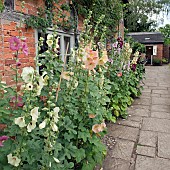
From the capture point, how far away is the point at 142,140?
9.93ft

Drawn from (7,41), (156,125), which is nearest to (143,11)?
(156,125)

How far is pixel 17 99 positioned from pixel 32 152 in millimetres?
496

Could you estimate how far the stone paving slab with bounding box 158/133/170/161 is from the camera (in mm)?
2637

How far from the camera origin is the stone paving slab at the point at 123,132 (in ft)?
10.3

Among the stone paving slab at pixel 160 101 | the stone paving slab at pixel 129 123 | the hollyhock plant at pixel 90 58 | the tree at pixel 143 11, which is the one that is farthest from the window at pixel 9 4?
the tree at pixel 143 11

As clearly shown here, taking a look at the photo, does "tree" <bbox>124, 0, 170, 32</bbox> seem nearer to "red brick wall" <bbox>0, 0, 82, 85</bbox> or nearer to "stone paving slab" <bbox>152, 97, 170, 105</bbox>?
"stone paving slab" <bbox>152, 97, 170, 105</bbox>

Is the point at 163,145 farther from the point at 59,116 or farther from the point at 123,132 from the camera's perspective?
the point at 59,116

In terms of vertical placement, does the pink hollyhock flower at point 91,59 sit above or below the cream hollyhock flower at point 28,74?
above

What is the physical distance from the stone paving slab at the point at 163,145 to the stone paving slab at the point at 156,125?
0.71ft

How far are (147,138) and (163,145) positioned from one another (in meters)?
0.28

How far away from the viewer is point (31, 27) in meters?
2.88

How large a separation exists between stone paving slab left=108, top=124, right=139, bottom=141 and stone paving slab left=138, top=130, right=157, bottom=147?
3.6 inches

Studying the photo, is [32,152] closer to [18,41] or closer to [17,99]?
[17,99]

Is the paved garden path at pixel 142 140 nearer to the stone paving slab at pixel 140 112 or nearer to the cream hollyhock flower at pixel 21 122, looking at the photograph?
the stone paving slab at pixel 140 112
